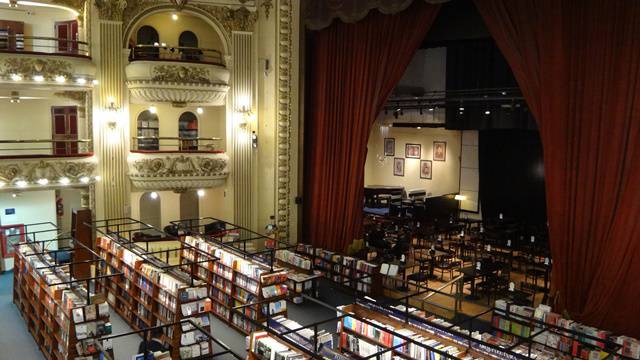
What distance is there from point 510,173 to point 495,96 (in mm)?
4135

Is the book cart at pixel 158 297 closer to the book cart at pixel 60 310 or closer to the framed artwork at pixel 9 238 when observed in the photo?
the book cart at pixel 60 310

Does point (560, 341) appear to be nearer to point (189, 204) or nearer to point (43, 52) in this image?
point (189, 204)

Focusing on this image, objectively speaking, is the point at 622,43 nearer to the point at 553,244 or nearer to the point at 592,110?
the point at 592,110

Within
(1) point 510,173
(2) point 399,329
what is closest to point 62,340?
(2) point 399,329

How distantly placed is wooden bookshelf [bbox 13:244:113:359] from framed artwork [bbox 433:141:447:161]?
14.1 m

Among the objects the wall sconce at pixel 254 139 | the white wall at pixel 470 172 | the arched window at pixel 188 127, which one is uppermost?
the arched window at pixel 188 127

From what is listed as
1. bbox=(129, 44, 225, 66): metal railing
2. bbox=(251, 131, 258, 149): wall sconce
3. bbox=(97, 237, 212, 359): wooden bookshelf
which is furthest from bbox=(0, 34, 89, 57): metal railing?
bbox=(97, 237, 212, 359): wooden bookshelf

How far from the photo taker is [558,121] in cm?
983

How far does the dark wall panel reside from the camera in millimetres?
17031

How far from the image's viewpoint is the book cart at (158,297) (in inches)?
332

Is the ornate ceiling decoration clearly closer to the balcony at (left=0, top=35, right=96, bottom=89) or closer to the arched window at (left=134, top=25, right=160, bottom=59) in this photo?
the balcony at (left=0, top=35, right=96, bottom=89)

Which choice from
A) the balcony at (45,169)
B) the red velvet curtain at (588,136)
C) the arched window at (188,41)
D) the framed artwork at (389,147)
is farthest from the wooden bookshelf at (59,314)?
the framed artwork at (389,147)

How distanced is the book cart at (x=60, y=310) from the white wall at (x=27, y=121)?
17.5ft

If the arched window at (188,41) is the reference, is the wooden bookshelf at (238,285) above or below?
below
